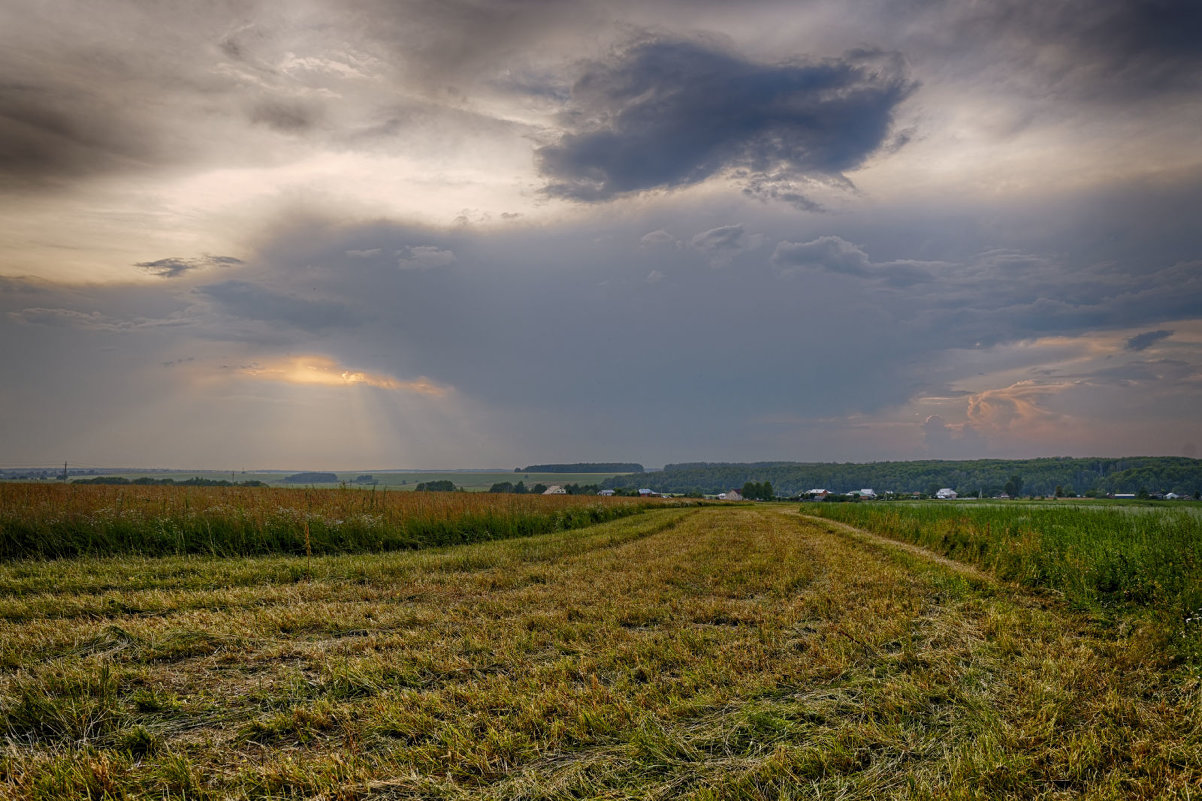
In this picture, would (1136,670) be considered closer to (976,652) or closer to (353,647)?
(976,652)

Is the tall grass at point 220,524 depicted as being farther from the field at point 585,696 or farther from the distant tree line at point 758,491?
the distant tree line at point 758,491

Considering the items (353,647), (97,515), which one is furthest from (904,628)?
(97,515)

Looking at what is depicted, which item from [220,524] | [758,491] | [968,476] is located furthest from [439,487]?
[968,476]

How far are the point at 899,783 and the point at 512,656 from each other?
10.7 feet

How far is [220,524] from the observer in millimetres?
13789

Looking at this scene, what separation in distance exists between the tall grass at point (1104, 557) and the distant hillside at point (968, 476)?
182 feet

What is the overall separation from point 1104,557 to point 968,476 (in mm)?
105646

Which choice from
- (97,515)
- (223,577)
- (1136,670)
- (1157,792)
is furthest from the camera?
(97,515)

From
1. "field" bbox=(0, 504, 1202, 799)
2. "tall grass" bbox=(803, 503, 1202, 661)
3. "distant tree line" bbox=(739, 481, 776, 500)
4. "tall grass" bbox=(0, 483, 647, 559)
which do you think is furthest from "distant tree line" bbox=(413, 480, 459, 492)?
"distant tree line" bbox=(739, 481, 776, 500)

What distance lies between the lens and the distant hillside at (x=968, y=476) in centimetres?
5984

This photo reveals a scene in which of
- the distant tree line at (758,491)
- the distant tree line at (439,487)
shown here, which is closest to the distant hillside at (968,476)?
the distant tree line at (758,491)

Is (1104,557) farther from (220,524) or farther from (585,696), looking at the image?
(220,524)

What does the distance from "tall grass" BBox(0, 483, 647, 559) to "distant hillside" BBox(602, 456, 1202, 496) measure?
63827 mm

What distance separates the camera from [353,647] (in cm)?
591
